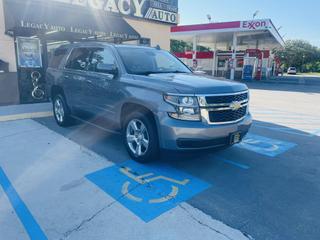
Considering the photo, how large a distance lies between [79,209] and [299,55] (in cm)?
8237

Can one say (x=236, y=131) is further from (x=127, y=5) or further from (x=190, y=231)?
(x=127, y=5)

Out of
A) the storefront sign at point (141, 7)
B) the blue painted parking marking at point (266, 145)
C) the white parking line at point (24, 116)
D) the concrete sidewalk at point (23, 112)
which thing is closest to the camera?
the blue painted parking marking at point (266, 145)

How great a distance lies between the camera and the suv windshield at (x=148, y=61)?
495cm

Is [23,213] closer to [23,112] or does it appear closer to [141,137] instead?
[141,137]

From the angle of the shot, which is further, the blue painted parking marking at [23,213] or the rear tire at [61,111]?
the rear tire at [61,111]

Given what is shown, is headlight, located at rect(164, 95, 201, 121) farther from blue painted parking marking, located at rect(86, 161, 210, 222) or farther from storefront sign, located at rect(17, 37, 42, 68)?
storefront sign, located at rect(17, 37, 42, 68)

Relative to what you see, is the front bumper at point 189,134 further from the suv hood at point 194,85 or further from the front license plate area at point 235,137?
the suv hood at point 194,85

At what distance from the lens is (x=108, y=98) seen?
16.6ft

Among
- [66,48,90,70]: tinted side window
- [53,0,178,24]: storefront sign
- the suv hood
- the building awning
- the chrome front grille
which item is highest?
[53,0,178,24]: storefront sign

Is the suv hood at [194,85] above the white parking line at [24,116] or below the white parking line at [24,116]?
above

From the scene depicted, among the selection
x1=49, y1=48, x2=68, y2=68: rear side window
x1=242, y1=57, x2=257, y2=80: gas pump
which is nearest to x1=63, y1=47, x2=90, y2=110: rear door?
x1=49, y1=48, x2=68, y2=68: rear side window

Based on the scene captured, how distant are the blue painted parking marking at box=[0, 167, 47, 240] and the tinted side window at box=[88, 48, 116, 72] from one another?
101 inches

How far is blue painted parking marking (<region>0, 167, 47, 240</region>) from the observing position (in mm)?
2808

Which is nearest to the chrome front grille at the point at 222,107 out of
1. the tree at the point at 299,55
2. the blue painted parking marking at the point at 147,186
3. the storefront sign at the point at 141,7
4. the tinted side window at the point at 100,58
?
the blue painted parking marking at the point at 147,186
